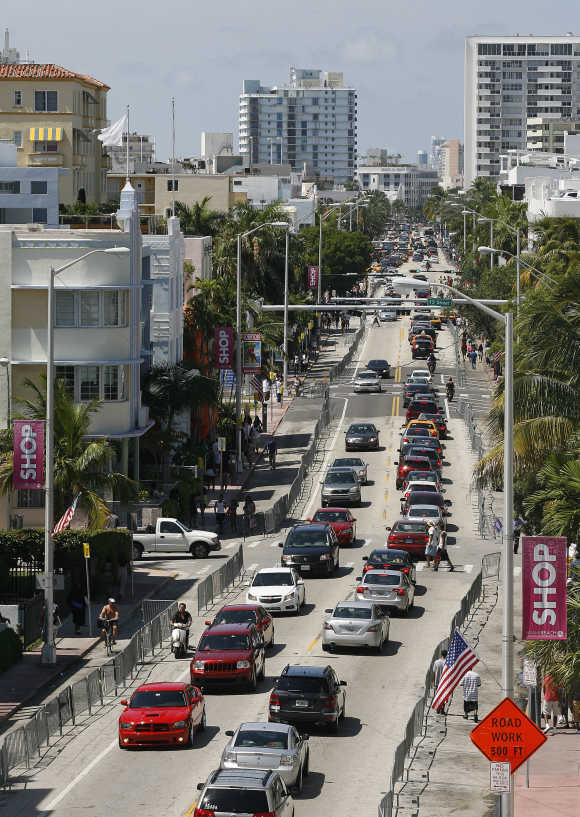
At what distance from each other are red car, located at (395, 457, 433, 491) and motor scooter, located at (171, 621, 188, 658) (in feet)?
92.5

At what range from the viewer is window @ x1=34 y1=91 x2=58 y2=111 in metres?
133

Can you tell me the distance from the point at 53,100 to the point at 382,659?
102 meters

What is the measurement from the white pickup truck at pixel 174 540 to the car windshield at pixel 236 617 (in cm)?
1653

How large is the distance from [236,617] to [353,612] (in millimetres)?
3245

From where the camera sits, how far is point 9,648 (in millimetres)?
39500

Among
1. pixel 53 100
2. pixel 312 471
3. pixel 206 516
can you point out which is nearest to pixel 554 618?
pixel 206 516

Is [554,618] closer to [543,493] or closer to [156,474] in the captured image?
[543,493]

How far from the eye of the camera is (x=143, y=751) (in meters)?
31.2

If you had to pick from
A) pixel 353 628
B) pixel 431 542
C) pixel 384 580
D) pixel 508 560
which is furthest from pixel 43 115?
pixel 508 560

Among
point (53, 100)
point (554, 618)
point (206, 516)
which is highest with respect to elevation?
point (53, 100)

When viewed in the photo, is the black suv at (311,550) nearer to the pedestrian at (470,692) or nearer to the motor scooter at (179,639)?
the motor scooter at (179,639)

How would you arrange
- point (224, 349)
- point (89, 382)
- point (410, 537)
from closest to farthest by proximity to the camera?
point (410, 537) → point (89, 382) → point (224, 349)

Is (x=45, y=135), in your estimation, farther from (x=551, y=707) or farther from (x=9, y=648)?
(x=551, y=707)

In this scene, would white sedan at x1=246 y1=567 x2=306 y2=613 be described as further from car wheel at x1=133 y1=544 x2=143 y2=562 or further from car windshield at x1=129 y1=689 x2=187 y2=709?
car windshield at x1=129 y1=689 x2=187 y2=709
